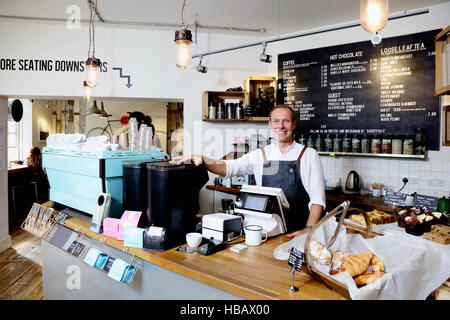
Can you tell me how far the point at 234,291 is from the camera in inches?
45.5

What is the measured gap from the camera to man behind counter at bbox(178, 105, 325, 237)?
227 centimetres

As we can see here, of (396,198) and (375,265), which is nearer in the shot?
(375,265)

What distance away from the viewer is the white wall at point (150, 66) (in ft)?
Result: 13.3

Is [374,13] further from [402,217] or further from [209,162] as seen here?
[209,162]

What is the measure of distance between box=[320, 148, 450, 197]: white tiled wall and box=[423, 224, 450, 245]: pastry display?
6.73 ft

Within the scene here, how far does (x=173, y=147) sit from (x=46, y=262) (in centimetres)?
654

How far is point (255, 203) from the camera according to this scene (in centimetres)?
170

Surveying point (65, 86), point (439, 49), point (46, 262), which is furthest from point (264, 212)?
point (65, 86)

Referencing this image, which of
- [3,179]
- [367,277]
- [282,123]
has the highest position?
[282,123]

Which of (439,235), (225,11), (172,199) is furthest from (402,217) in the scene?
(225,11)

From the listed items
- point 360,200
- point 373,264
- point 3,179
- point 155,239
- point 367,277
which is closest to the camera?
point 367,277

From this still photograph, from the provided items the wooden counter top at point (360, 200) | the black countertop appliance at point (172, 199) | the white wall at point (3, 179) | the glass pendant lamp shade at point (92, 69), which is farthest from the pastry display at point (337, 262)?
the white wall at point (3, 179)

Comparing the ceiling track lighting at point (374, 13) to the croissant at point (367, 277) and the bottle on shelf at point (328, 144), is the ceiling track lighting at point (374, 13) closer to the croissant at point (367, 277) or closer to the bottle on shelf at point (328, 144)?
the croissant at point (367, 277)

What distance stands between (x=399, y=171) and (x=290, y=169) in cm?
195
